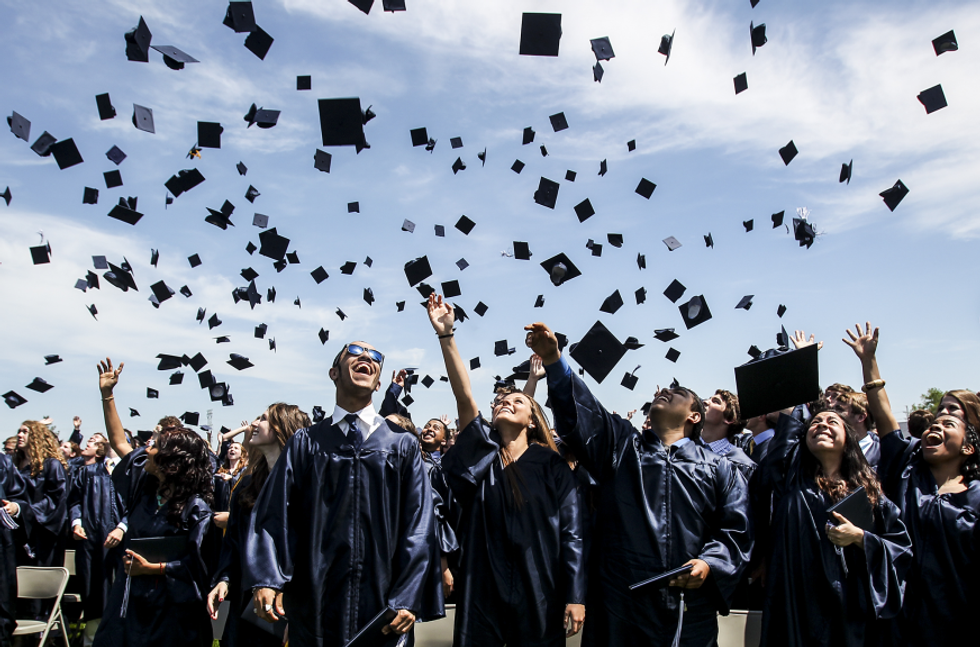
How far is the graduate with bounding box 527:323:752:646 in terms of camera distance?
327 centimetres

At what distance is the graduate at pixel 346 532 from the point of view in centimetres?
290

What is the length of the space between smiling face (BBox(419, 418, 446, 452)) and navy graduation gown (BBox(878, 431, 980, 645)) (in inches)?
176

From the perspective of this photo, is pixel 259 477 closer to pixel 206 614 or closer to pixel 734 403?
pixel 206 614

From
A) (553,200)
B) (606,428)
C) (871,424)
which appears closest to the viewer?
(606,428)

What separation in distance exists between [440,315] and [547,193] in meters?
4.22

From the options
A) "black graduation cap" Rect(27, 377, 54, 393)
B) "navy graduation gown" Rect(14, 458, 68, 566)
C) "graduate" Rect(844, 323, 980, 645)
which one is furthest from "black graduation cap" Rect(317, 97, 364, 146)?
"black graduation cap" Rect(27, 377, 54, 393)

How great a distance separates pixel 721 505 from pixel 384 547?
157 centimetres

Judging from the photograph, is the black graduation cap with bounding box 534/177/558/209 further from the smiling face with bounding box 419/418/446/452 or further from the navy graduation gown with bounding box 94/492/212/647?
the navy graduation gown with bounding box 94/492/212/647

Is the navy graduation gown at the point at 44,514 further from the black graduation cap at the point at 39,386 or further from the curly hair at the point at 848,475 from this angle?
the curly hair at the point at 848,475

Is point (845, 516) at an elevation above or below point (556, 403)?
below

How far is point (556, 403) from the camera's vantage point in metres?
3.39

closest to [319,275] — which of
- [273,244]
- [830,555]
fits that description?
[273,244]

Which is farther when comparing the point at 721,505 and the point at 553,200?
the point at 553,200

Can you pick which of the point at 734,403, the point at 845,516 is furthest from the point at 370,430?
the point at 734,403
